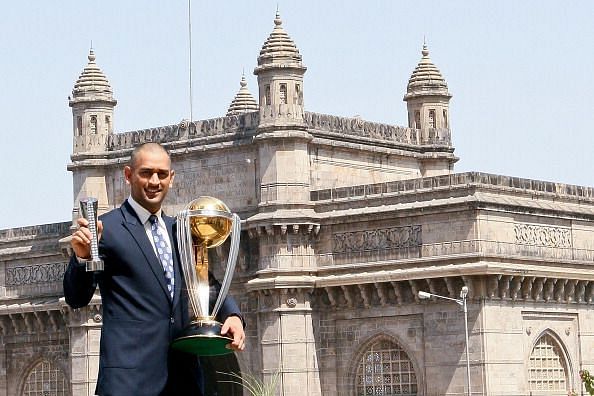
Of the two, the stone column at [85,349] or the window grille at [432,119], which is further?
the window grille at [432,119]

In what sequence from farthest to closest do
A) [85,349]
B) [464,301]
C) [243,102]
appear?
[243,102], [85,349], [464,301]

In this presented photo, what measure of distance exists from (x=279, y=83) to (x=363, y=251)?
205 inches

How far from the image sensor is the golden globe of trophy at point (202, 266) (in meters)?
8.14

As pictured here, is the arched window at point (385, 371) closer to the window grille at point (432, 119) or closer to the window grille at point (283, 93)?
the window grille at point (283, 93)

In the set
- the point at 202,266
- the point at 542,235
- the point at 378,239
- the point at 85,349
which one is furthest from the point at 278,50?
the point at 202,266

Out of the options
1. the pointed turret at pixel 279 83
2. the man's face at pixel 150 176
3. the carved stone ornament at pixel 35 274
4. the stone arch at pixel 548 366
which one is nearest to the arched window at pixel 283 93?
the pointed turret at pixel 279 83

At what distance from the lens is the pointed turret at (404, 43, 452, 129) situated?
48.1 metres

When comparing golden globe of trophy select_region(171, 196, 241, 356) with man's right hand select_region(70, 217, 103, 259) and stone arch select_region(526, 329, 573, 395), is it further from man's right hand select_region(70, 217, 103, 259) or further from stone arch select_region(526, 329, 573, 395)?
stone arch select_region(526, 329, 573, 395)

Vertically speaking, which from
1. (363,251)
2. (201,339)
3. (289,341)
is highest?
(363,251)

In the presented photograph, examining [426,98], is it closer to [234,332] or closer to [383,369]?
[383,369]

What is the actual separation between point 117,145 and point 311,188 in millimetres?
7231

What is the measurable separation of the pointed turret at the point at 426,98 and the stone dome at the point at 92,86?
369 inches

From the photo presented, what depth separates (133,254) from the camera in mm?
8180

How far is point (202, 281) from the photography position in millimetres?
8359
